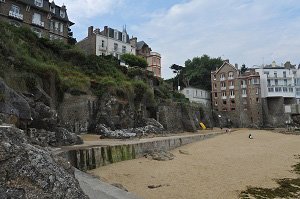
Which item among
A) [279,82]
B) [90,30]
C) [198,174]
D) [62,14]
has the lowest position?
[198,174]

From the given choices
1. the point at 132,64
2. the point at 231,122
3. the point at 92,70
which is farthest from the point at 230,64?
the point at 92,70

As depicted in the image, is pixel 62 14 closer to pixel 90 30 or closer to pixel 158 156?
pixel 90 30

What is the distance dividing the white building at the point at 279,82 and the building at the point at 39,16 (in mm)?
44006

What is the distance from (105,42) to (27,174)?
48118 millimetres

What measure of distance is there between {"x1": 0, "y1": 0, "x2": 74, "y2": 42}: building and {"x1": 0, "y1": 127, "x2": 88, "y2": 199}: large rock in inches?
1404

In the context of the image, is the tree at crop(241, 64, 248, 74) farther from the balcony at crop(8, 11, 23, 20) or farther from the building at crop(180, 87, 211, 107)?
the balcony at crop(8, 11, 23, 20)

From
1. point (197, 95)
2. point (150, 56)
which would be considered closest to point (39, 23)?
point (150, 56)

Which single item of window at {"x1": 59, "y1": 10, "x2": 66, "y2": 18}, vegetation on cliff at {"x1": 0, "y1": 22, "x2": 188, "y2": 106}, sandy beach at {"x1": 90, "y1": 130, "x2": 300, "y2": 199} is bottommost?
sandy beach at {"x1": 90, "y1": 130, "x2": 300, "y2": 199}

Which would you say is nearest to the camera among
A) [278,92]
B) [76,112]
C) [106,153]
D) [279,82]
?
[106,153]

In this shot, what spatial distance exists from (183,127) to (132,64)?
533 inches

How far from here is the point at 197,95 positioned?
6794 centimetres

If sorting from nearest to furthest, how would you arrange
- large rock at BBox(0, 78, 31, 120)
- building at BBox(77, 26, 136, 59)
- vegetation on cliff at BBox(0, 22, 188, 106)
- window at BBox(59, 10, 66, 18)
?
large rock at BBox(0, 78, 31, 120) → vegetation on cliff at BBox(0, 22, 188, 106) → window at BBox(59, 10, 66, 18) → building at BBox(77, 26, 136, 59)

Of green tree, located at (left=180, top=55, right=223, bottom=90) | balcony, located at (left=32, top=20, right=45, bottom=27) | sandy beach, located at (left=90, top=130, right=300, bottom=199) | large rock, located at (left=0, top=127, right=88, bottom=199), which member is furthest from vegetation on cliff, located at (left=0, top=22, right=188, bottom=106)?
green tree, located at (left=180, top=55, right=223, bottom=90)

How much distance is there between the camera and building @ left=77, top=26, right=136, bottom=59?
163ft
